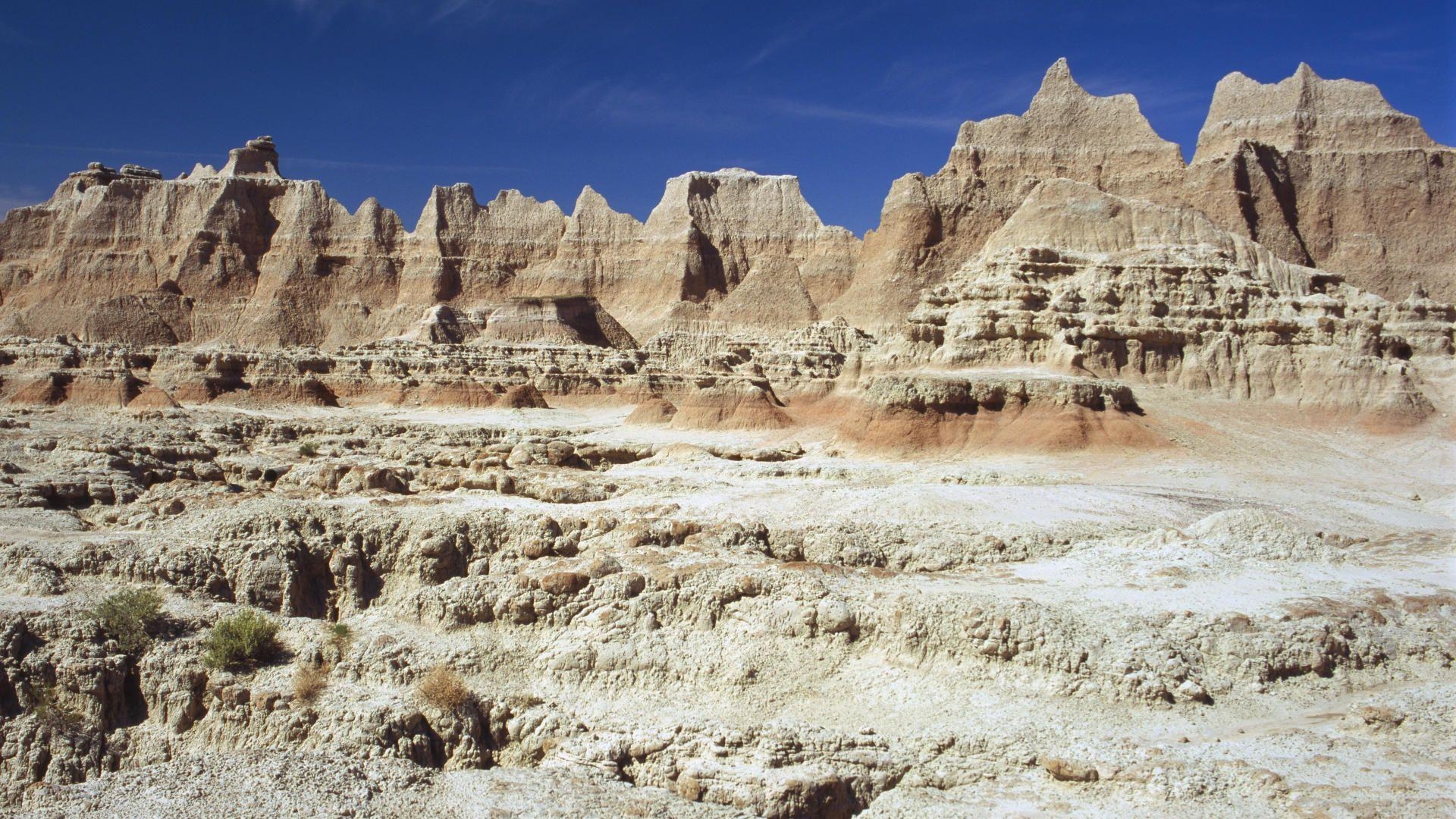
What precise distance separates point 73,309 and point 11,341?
23.5m

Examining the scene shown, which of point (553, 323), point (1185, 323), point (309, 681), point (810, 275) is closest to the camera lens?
point (309, 681)

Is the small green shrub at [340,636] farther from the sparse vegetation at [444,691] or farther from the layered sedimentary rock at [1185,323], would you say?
the layered sedimentary rock at [1185,323]

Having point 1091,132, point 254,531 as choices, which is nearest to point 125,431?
point 254,531

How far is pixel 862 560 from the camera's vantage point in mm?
18953

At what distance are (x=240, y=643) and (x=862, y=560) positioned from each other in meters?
9.76

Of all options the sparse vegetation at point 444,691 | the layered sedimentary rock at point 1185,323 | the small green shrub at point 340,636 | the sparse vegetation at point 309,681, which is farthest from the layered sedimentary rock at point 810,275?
the sparse vegetation at point 309,681

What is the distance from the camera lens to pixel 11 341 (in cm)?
5688

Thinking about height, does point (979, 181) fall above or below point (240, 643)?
above

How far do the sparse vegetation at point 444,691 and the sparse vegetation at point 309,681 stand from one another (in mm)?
1258

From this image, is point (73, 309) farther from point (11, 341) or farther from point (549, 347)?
point (549, 347)

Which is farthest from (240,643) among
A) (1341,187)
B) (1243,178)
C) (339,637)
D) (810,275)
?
(810,275)

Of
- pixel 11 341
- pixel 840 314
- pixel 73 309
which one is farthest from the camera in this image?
pixel 73 309

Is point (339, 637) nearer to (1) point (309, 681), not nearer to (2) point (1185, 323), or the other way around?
(1) point (309, 681)

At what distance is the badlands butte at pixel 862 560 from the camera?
41.7 feet
